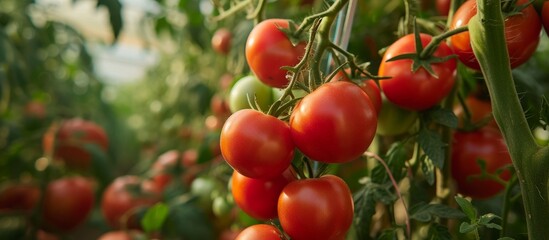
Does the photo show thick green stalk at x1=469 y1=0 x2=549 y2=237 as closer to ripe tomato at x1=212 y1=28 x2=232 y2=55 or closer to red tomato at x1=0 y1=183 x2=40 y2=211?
ripe tomato at x1=212 y1=28 x2=232 y2=55

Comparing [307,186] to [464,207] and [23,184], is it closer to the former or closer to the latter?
[464,207]

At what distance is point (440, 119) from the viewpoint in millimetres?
567

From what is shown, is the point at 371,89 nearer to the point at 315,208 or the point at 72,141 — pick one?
the point at 315,208

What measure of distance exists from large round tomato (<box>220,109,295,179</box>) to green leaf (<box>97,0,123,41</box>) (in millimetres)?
711

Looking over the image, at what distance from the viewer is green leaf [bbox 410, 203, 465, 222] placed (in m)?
0.53

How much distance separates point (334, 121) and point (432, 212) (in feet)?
0.55

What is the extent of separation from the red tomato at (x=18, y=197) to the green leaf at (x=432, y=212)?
1.21m

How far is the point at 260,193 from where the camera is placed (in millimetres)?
524

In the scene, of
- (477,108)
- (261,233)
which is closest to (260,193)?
(261,233)

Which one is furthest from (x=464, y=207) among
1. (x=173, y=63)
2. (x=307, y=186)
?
(x=173, y=63)

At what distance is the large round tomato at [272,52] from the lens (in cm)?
56

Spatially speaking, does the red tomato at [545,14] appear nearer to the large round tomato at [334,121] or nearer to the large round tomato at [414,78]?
the large round tomato at [414,78]

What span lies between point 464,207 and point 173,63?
1.77 meters

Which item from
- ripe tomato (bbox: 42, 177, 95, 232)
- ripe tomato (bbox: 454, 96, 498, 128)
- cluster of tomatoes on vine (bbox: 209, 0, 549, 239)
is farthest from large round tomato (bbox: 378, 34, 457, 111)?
ripe tomato (bbox: 42, 177, 95, 232)
